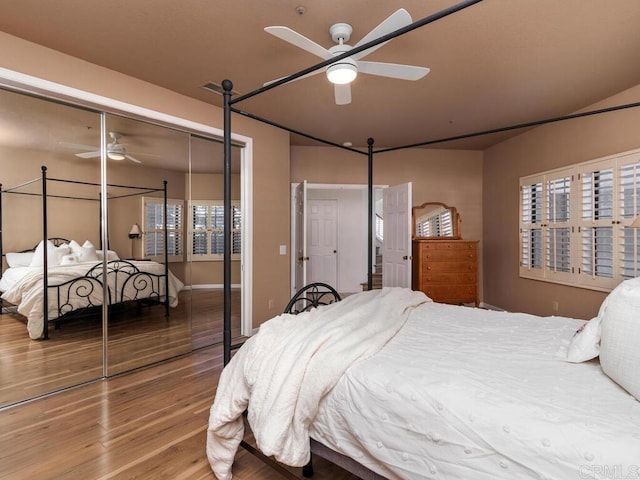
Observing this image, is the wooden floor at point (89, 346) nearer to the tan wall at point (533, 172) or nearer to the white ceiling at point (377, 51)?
the white ceiling at point (377, 51)

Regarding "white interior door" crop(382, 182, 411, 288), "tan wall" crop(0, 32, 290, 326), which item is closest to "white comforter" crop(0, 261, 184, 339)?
"tan wall" crop(0, 32, 290, 326)

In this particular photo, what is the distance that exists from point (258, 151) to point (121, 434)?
3072 mm

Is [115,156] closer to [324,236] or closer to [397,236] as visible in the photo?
[397,236]

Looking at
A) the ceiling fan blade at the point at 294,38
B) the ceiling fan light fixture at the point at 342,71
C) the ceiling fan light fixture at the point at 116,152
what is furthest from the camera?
the ceiling fan light fixture at the point at 116,152

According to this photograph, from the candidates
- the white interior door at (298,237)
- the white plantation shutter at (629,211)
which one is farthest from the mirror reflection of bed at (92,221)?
the white plantation shutter at (629,211)

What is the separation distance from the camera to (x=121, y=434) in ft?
7.02

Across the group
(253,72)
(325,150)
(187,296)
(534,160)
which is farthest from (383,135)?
(187,296)

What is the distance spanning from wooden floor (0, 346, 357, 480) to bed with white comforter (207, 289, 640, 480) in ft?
1.15

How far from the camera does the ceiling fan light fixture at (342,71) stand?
6.73 feet

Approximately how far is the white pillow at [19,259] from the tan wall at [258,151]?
1.32m

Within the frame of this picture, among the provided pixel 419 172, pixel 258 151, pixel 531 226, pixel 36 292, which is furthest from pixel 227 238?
pixel 419 172

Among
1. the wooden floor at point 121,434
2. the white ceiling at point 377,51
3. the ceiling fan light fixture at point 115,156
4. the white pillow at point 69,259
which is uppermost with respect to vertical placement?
the white ceiling at point 377,51

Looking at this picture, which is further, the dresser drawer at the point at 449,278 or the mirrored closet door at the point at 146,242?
the dresser drawer at the point at 449,278

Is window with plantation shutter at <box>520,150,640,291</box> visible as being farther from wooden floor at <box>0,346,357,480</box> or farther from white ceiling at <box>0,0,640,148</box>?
wooden floor at <box>0,346,357,480</box>
